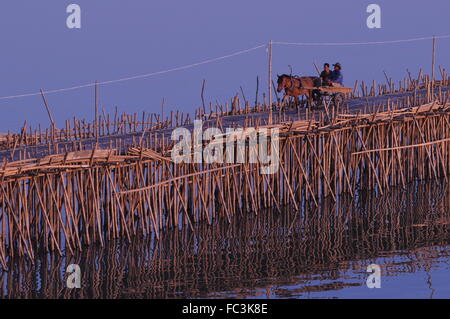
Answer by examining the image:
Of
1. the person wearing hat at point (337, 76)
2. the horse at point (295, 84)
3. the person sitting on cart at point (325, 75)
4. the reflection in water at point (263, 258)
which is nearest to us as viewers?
the reflection in water at point (263, 258)

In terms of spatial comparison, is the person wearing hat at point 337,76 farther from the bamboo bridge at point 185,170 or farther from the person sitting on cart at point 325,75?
the bamboo bridge at point 185,170

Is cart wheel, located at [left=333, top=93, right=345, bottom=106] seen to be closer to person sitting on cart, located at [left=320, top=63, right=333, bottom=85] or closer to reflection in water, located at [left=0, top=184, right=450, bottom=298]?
person sitting on cart, located at [left=320, top=63, right=333, bottom=85]

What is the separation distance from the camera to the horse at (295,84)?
107 feet

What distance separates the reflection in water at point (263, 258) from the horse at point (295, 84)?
3265mm

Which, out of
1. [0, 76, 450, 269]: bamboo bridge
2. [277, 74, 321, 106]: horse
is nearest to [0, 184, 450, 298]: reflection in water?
[0, 76, 450, 269]: bamboo bridge

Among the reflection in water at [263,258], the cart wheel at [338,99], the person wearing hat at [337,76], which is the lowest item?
the reflection in water at [263,258]

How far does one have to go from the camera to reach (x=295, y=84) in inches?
1278

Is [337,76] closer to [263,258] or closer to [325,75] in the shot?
[325,75]

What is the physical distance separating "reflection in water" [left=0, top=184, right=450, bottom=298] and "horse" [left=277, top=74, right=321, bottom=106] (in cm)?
326

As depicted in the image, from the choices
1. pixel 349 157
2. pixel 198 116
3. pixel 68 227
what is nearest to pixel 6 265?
pixel 68 227

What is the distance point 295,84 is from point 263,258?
25.0 ft

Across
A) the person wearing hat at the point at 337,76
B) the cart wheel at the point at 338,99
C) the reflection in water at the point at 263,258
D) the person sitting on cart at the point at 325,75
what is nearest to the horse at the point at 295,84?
the person sitting on cart at the point at 325,75

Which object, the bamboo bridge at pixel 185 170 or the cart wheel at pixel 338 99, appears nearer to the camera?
the bamboo bridge at pixel 185 170
